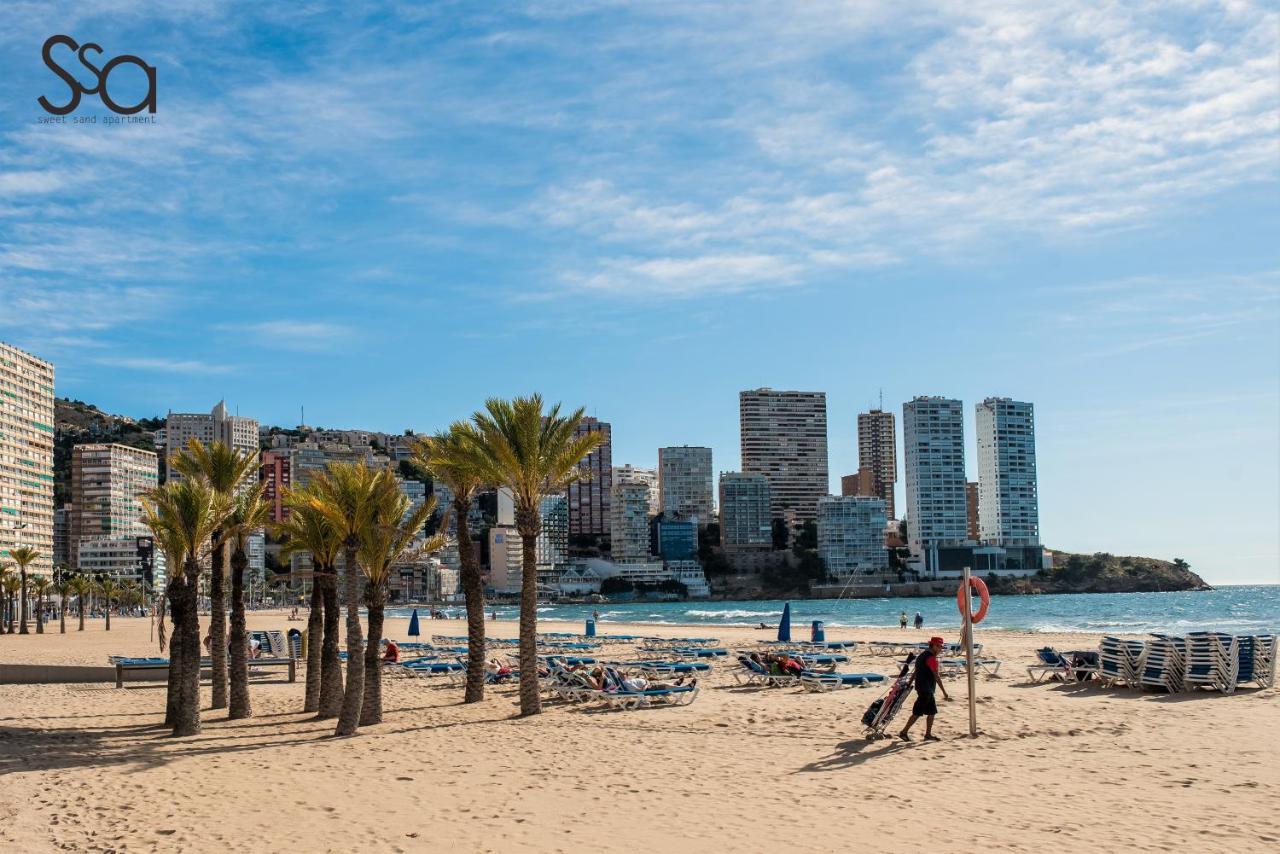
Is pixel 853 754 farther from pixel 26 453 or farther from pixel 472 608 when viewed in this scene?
pixel 26 453

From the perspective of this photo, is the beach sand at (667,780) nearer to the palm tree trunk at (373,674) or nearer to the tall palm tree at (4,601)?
the palm tree trunk at (373,674)

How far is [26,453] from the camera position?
11856 centimetres

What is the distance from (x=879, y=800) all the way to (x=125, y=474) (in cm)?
17870

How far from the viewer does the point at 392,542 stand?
16.1m

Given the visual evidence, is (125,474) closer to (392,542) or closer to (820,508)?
(820,508)

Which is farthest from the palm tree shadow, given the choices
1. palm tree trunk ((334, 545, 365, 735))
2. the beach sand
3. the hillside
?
the hillside

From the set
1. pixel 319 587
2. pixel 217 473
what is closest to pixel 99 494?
pixel 319 587

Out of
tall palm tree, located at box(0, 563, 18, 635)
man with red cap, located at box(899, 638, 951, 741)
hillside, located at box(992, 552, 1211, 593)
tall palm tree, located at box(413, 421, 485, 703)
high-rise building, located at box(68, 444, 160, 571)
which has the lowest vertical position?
hillside, located at box(992, 552, 1211, 593)

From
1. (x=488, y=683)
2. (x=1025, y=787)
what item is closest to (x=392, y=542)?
(x=488, y=683)

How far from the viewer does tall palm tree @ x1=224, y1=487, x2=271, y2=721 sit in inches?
687

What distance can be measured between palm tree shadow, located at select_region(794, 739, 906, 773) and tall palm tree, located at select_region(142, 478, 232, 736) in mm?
8700

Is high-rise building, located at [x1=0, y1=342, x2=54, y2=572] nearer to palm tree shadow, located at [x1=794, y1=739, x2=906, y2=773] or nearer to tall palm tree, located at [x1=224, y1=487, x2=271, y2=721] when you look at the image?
tall palm tree, located at [x1=224, y1=487, x2=271, y2=721]

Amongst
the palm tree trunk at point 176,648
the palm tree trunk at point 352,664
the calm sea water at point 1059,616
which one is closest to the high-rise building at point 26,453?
the calm sea water at point 1059,616

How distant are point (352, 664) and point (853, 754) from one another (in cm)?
700
